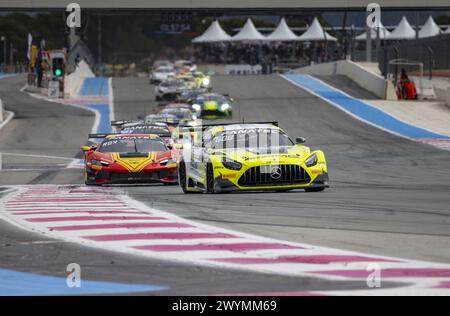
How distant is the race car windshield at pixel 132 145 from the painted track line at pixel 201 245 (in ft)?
21.1

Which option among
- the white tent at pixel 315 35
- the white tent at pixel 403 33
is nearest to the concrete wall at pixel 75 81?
the white tent at pixel 315 35

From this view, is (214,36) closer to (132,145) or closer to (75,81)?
(75,81)

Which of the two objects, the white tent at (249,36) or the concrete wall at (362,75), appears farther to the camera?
the white tent at (249,36)

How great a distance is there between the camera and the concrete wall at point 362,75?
2207 inches

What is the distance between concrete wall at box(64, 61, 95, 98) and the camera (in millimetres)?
61375

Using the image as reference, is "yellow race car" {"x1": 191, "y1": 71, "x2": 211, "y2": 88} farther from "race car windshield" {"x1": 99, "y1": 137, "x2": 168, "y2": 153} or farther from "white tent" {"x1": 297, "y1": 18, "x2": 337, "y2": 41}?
"race car windshield" {"x1": 99, "y1": 137, "x2": 168, "y2": 153}

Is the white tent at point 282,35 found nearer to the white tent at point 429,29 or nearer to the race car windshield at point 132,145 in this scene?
the white tent at point 429,29

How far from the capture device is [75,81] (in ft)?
216

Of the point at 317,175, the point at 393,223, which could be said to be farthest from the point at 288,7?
the point at 393,223

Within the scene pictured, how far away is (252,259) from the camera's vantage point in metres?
10.0

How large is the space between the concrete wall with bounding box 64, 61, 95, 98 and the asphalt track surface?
71.8 feet

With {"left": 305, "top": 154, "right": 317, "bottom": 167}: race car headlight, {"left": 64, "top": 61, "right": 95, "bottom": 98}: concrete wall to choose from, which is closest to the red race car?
{"left": 305, "top": 154, "right": 317, "bottom": 167}: race car headlight
